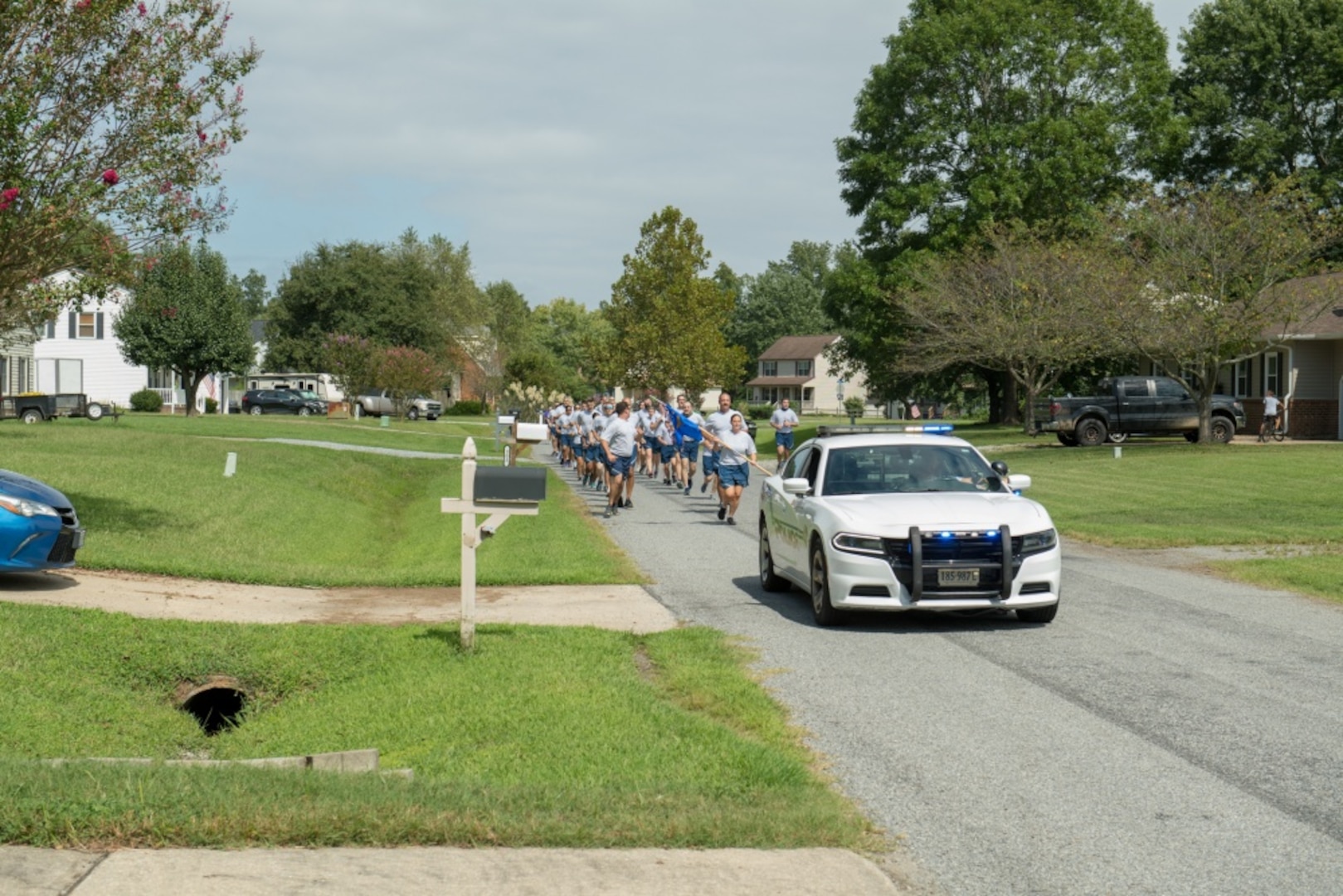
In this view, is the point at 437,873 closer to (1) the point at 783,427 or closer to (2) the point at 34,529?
(2) the point at 34,529

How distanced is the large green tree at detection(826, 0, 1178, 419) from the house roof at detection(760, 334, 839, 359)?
2955 inches

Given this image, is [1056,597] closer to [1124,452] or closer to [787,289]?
[1124,452]

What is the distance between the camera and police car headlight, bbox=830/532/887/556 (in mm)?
11375

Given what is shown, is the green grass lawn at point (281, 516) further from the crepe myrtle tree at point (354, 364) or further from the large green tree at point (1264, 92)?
the large green tree at point (1264, 92)

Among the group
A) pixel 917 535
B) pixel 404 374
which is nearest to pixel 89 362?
pixel 404 374

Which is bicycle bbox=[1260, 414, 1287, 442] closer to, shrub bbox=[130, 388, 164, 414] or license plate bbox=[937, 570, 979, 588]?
license plate bbox=[937, 570, 979, 588]

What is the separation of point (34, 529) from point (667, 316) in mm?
58323

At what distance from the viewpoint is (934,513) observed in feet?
38.2

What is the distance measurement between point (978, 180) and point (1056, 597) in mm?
41450

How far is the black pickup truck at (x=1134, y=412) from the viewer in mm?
41656

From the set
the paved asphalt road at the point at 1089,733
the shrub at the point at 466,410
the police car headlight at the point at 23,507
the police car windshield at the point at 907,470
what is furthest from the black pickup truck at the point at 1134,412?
the shrub at the point at 466,410

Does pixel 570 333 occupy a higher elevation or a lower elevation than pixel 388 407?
higher

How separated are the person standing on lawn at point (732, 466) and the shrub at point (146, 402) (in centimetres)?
5251

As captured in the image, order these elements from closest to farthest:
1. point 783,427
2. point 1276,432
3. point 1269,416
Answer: point 783,427
point 1269,416
point 1276,432
